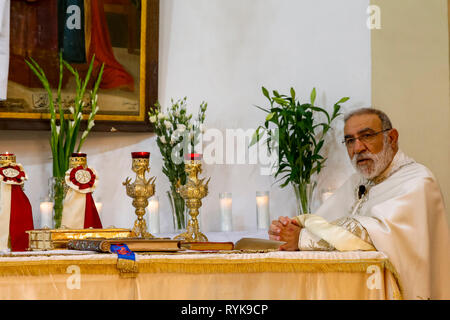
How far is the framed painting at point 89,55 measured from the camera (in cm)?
473

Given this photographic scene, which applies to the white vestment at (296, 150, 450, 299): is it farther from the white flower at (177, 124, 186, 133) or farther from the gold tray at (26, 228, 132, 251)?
the white flower at (177, 124, 186, 133)

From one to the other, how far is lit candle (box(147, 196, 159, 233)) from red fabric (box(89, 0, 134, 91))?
3.19ft

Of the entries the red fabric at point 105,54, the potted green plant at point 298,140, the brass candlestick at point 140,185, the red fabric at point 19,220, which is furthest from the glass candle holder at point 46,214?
the potted green plant at point 298,140

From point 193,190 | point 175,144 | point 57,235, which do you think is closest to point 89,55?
point 175,144

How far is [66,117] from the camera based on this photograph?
4781mm

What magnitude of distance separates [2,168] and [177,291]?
1.57 meters

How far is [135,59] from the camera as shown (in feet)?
16.6

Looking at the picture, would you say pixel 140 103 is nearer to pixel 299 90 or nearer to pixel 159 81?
→ pixel 159 81

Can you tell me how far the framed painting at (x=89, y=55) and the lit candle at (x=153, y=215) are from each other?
67cm

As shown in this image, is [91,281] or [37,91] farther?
[37,91]

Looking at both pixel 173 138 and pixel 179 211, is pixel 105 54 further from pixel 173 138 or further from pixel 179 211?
pixel 179 211

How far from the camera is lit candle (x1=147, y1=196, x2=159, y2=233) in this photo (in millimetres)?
4641
